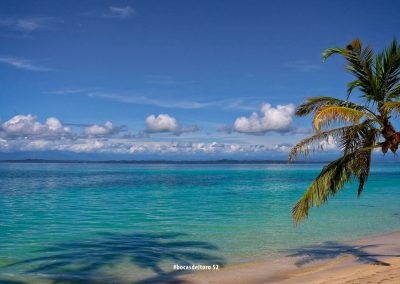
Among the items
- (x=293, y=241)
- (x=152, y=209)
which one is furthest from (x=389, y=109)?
(x=152, y=209)

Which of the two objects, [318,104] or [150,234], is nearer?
[318,104]

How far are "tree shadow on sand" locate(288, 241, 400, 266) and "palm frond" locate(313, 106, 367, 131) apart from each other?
5331 millimetres

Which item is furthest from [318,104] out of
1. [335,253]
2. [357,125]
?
[335,253]

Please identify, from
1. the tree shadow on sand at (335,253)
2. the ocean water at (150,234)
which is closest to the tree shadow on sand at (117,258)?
the ocean water at (150,234)

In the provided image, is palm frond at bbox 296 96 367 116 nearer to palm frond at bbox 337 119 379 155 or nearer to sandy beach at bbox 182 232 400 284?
palm frond at bbox 337 119 379 155

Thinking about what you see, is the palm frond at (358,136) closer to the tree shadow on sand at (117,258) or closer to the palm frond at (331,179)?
the palm frond at (331,179)

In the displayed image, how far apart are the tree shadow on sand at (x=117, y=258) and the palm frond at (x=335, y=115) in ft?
19.4

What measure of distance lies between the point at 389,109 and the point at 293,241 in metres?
9.41

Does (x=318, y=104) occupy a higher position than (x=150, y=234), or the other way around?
(x=318, y=104)

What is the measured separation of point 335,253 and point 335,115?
24.7ft

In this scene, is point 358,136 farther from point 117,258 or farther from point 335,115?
point 117,258

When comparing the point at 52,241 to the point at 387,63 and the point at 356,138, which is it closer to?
the point at 356,138

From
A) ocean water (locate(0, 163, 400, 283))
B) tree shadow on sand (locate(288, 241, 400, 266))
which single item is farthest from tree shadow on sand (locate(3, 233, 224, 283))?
tree shadow on sand (locate(288, 241, 400, 266))

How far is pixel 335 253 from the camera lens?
14.9 meters
